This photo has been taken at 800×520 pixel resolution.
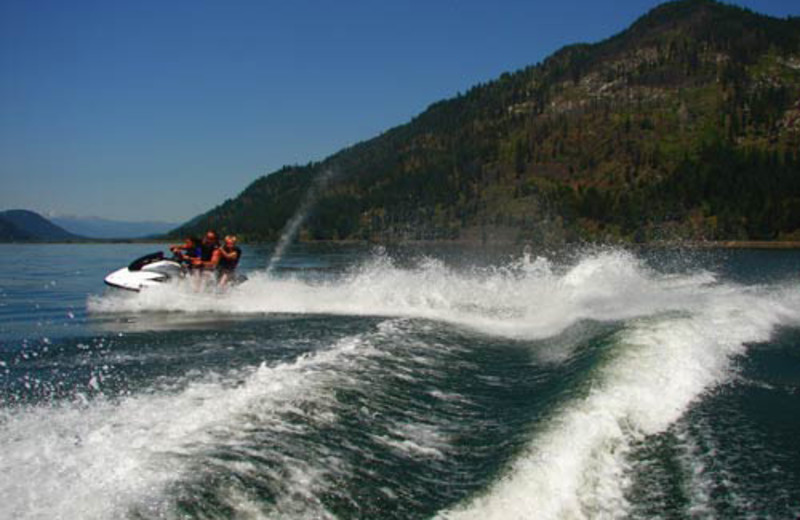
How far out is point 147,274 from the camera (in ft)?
67.7

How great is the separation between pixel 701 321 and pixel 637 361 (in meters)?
4.84

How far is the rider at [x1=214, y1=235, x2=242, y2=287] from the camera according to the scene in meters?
20.9

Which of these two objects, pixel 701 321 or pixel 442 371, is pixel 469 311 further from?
pixel 442 371

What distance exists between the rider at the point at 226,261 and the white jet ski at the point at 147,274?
44.2 inches

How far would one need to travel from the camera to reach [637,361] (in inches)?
418

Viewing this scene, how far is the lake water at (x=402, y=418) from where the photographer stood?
5.72 m

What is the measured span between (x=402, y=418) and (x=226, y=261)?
46.6ft

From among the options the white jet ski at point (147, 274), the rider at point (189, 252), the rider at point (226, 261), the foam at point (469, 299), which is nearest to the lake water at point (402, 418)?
the foam at point (469, 299)

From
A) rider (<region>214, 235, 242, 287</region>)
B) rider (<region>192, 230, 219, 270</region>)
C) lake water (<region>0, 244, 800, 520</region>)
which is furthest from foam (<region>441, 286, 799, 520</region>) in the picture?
rider (<region>192, 230, 219, 270</region>)

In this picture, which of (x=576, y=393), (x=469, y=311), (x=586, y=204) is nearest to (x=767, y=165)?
(x=586, y=204)

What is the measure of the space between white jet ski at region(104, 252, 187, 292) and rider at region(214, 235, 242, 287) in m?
1.12

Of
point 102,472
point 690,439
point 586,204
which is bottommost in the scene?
point 690,439

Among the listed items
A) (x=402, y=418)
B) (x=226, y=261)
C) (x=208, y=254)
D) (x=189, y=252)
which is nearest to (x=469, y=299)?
(x=226, y=261)

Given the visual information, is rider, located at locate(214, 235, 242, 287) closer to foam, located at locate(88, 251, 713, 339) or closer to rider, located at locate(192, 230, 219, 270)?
rider, located at locate(192, 230, 219, 270)
